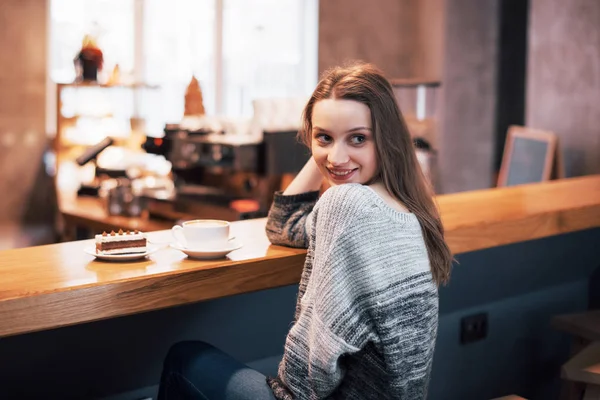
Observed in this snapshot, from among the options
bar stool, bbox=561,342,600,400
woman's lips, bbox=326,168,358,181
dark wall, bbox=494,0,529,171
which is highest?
dark wall, bbox=494,0,529,171

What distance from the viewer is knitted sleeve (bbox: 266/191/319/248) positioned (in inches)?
72.7

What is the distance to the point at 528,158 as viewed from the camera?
4527 millimetres

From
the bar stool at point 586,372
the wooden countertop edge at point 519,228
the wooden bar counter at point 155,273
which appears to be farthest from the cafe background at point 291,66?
the bar stool at point 586,372

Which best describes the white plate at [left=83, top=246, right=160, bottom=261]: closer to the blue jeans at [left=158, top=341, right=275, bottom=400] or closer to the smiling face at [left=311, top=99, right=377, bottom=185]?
the blue jeans at [left=158, top=341, right=275, bottom=400]

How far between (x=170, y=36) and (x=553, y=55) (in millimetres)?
4535

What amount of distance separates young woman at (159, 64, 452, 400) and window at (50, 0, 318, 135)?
5.43 m

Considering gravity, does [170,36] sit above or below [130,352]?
above

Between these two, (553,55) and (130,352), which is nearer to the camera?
(130,352)

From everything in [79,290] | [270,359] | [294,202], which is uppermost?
[294,202]

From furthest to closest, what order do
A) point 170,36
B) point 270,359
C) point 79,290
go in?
point 170,36 → point 270,359 → point 79,290

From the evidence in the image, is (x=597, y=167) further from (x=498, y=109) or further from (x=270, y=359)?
(x=498, y=109)

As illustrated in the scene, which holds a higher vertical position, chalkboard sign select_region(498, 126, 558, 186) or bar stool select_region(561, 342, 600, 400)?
chalkboard sign select_region(498, 126, 558, 186)

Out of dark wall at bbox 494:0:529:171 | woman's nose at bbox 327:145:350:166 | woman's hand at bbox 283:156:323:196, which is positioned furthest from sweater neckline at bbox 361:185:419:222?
dark wall at bbox 494:0:529:171

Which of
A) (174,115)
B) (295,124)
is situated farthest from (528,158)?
(174,115)
